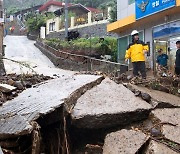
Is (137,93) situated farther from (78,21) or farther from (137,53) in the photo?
(78,21)

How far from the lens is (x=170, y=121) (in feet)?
18.0

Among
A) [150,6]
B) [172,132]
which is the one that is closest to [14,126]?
[172,132]

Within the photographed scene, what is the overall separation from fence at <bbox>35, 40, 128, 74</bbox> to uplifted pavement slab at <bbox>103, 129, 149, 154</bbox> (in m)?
6.50

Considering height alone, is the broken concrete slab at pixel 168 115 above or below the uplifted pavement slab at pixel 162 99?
below

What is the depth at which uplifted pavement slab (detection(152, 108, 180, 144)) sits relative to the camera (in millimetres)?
5121

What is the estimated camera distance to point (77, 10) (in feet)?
169

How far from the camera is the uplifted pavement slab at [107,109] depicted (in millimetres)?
5375

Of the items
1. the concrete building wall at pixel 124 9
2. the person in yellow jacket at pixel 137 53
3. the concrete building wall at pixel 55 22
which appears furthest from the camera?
the concrete building wall at pixel 55 22

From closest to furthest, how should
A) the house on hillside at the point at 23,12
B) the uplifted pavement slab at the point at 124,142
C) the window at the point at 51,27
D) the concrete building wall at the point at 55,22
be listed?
the uplifted pavement slab at the point at 124,142 → the concrete building wall at the point at 55,22 → the window at the point at 51,27 → the house on hillside at the point at 23,12

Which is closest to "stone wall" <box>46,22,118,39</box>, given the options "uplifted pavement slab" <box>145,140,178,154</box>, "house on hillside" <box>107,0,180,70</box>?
"house on hillside" <box>107,0,180,70</box>

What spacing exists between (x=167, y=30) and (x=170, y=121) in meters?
8.78

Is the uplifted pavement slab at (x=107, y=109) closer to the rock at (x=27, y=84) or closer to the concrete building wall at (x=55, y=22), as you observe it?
the rock at (x=27, y=84)

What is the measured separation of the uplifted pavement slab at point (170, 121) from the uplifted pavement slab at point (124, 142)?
0.34 metres

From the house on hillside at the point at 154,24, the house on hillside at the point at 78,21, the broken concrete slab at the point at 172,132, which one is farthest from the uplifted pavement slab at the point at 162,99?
the house on hillside at the point at 78,21
